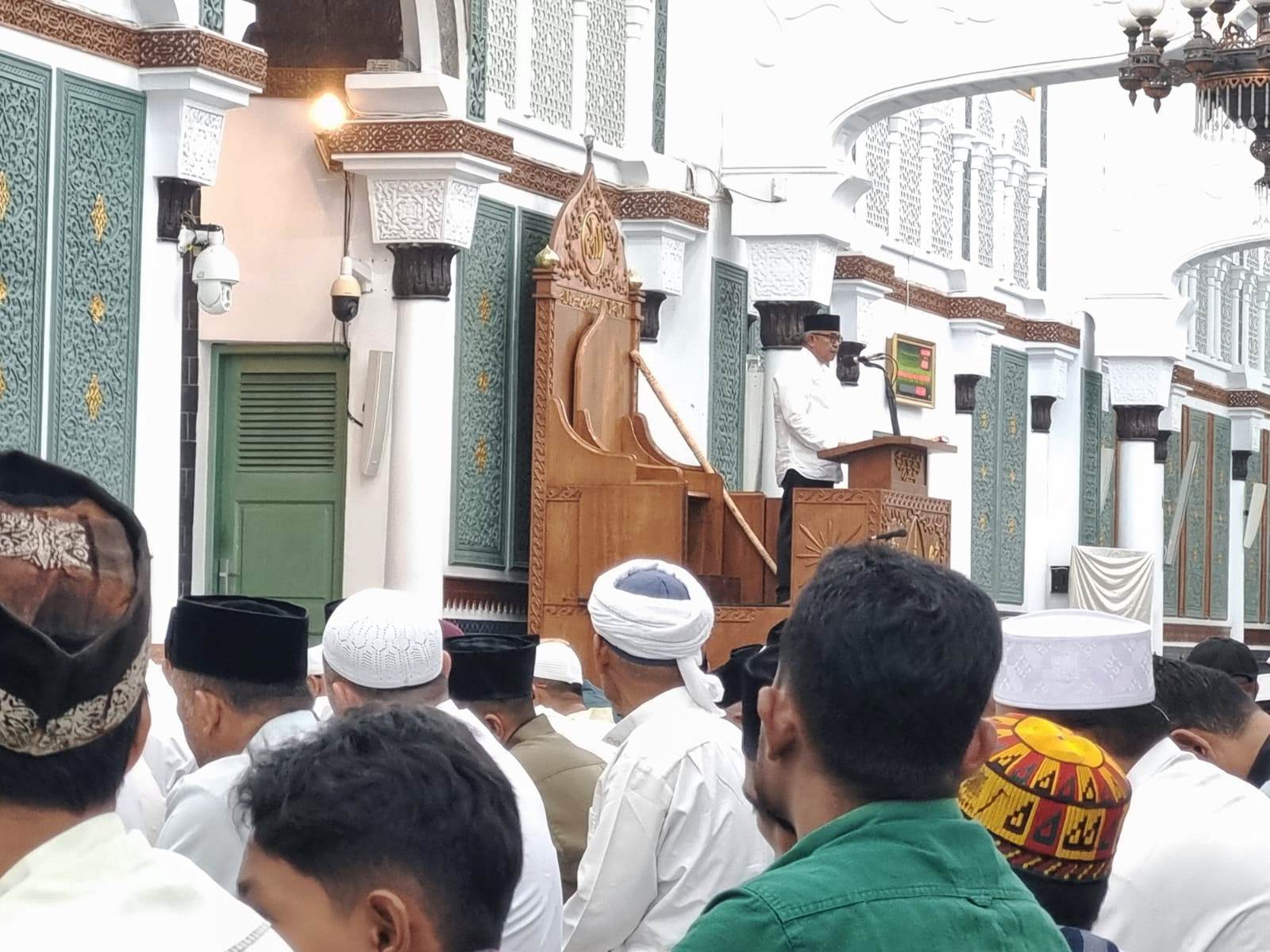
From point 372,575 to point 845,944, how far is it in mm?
8088

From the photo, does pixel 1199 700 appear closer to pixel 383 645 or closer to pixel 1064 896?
pixel 383 645

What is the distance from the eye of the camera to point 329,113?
9.43 metres

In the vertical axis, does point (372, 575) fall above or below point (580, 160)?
below

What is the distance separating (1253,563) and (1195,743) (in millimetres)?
18147

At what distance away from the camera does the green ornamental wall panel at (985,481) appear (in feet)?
50.8

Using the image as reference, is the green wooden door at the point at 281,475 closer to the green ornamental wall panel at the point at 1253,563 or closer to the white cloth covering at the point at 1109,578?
the white cloth covering at the point at 1109,578

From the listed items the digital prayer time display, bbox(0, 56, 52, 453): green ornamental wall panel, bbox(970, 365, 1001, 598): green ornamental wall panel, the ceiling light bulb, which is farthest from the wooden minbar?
bbox(970, 365, 1001, 598): green ornamental wall panel

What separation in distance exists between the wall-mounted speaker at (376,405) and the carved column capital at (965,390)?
6.44 metres

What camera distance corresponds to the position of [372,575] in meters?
9.66

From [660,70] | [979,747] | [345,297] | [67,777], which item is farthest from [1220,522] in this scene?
[67,777]

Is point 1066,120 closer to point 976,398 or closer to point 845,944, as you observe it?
point 976,398

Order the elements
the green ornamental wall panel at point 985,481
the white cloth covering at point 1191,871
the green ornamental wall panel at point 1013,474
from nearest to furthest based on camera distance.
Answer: the white cloth covering at point 1191,871 < the green ornamental wall panel at point 985,481 < the green ornamental wall panel at point 1013,474

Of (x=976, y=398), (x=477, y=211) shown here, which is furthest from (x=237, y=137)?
(x=976, y=398)

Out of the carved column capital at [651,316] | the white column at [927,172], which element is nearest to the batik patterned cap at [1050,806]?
the carved column capital at [651,316]
